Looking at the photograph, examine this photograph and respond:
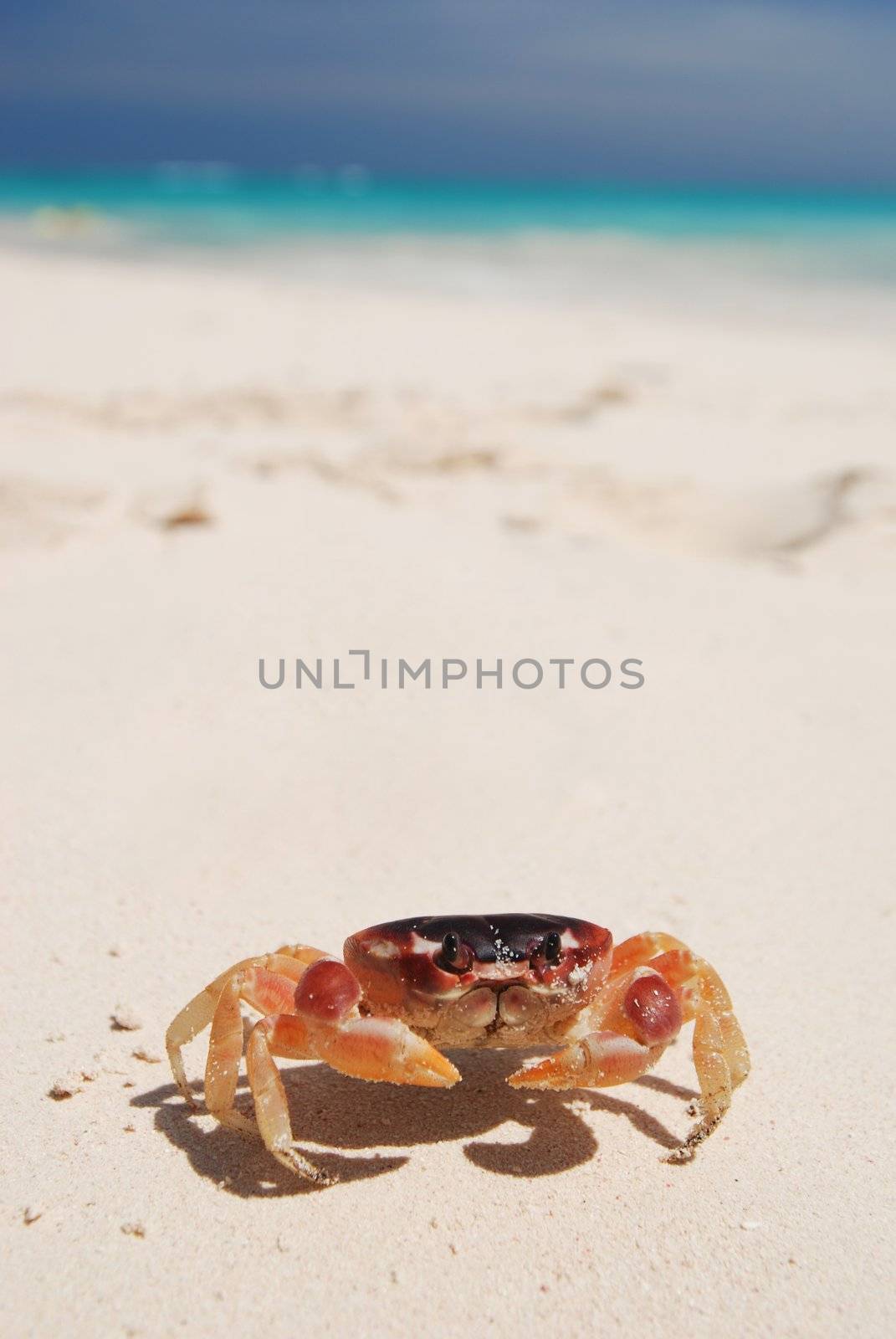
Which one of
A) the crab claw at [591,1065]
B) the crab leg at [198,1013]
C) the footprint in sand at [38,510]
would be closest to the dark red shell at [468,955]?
the crab claw at [591,1065]

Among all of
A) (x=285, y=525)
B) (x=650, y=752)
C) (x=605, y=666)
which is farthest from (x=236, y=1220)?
(x=285, y=525)

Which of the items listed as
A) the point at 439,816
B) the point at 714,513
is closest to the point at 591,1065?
the point at 439,816

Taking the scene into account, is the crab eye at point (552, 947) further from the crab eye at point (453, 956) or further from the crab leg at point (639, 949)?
the crab leg at point (639, 949)

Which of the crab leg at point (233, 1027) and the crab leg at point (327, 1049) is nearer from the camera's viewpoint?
the crab leg at point (327, 1049)

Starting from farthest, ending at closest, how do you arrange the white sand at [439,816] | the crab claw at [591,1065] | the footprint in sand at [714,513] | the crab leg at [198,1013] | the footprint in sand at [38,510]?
1. the footprint in sand at [714,513]
2. the footprint in sand at [38,510]
3. the crab leg at [198,1013]
4. the crab claw at [591,1065]
5. the white sand at [439,816]

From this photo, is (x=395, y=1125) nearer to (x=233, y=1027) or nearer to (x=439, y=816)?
(x=233, y=1027)

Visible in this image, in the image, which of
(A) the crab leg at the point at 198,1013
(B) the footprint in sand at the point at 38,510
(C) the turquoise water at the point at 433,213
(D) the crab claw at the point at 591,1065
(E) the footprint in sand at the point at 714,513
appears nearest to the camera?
(D) the crab claw at the point at 591,1065

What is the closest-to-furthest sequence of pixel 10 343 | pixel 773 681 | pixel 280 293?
pixel 773 681
pixel 10 343
pixel 280 293

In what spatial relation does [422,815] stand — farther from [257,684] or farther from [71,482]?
[71,482]
